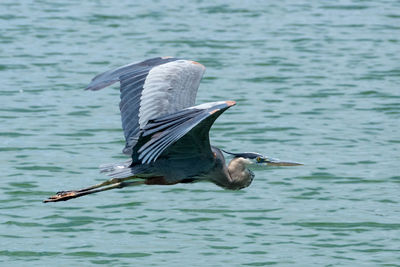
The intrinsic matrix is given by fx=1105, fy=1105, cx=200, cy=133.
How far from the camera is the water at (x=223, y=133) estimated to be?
9719mm

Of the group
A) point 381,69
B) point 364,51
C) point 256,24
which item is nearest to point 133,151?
point 381,69

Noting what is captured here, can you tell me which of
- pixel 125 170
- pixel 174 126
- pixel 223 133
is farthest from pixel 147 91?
pixel 223 133

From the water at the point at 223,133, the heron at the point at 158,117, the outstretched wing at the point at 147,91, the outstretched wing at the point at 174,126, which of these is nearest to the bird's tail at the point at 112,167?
the heron at the point at 158,117

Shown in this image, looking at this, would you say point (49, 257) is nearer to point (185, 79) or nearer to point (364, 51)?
point (185, 79)

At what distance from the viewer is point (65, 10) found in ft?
75.0

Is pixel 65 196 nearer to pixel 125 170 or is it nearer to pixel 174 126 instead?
pixel 125 170

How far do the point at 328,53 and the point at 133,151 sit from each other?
1065cm

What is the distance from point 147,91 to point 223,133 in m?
4.69

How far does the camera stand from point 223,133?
44.7 ft

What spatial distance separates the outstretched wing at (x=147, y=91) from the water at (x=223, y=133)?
122cm

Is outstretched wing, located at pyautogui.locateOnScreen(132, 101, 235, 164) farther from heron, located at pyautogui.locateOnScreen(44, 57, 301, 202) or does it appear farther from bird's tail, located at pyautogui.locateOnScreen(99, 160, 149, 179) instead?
bird's tail, located at pyautogui.locateOnScreen(99, 160, 149, 179)

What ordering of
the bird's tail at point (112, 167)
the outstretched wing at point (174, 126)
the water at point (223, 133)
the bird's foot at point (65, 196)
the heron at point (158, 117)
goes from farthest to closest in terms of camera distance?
the water at point (223, 133), the bird's foot at point (65, 196), the bird's tail at point (112, 167), the heron at point (158, 117), the outstretched wing at point (174, 126)

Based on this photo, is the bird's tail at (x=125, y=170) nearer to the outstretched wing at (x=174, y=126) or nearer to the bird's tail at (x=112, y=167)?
the bird's tail at (x=112, y=167)

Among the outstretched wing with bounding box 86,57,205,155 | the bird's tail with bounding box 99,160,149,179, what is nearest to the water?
the bird's tail with bounding box 99,160,149,179
